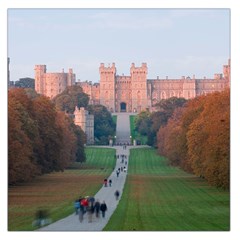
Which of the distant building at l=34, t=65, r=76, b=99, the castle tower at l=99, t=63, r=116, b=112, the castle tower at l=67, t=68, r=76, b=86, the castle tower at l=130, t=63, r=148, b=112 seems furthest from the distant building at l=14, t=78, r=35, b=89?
the castle tower at l=130, t=63, r=148, b=112

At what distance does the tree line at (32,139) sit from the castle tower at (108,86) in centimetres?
8154

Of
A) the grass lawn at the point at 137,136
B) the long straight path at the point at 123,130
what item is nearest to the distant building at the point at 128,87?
the long straight path at the point at 123,130

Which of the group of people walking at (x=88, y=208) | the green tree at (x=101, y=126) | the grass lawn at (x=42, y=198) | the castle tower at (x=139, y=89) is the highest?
the castle tower at (x=139, y=89)

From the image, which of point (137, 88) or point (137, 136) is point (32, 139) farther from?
point (137, 88)

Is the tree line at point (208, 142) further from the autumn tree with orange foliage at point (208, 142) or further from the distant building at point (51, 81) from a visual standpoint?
the distant building at point (51, 81)

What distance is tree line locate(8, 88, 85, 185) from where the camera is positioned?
26812mm

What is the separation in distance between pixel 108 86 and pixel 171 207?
338 ft

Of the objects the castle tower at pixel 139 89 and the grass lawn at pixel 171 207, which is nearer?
the grass lawn at pixel 171 207

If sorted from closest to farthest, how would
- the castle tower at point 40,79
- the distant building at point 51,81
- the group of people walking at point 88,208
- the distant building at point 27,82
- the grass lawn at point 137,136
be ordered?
1. the group of people walking at point 88,208
2. the grass lawn at point 137,136
3. the distant building at point 27,82
4. the castle tower at point 40,79
5. the distant building at point 51,81

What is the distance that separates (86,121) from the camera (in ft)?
274

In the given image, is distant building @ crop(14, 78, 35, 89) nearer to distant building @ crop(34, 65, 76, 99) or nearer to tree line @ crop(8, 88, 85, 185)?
distant building @ crop(34, 65, 76, 99)

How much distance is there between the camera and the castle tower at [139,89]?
406 ft
